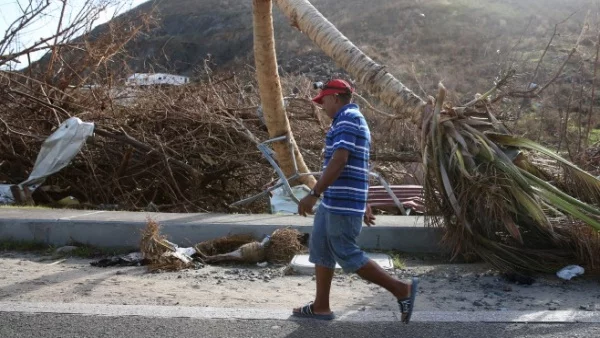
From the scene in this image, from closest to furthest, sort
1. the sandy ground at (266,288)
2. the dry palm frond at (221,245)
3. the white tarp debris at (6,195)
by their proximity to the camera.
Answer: the sandy ground at (266,288)
the dry palm frond at (221,245)
the white tarp debris at (6,195)

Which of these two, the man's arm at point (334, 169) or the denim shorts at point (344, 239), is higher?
the man's arm at point (334, 169)

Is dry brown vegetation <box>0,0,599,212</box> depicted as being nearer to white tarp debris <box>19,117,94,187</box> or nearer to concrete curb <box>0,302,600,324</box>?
white tarp debris <box>19,117,94,187</box>

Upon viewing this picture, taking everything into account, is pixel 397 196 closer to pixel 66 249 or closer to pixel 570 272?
pixel 570 272

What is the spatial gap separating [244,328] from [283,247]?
196 cm

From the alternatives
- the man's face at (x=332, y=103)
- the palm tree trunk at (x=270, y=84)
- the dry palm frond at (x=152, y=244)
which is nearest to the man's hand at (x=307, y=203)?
the man's face at (x=332, y=103)

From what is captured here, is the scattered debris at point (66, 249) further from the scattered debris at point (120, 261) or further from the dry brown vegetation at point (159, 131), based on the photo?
the dry brown vegetation at point (159, 131)

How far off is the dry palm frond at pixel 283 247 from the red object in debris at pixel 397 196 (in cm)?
207

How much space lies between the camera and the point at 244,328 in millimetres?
4516

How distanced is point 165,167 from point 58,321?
5.84 m

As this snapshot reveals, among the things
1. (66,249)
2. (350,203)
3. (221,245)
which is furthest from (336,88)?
(66,249)

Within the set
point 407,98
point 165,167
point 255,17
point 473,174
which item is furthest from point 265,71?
point 473,174

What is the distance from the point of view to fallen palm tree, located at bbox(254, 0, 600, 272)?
19.0 feet

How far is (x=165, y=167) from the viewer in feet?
34.0

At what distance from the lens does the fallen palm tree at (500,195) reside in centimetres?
580
